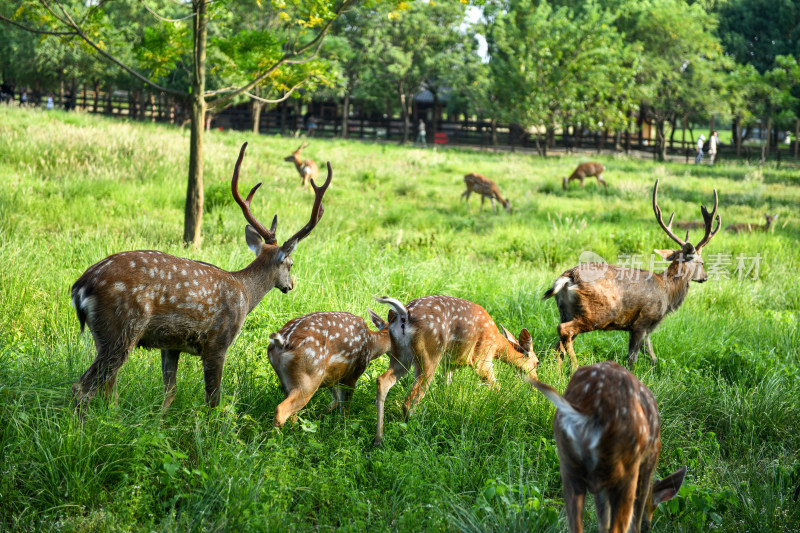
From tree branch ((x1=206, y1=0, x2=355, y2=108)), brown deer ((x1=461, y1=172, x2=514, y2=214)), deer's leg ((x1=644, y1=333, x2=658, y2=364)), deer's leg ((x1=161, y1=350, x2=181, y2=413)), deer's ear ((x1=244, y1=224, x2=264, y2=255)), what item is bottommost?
deer's leg ((x1=644, y1=333, x2=658, y2=364))

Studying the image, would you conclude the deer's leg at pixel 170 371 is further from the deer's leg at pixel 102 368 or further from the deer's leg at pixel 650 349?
the deer's leg at pixel 650 349

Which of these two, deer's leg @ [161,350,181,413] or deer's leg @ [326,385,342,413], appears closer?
deer's leg @ [161,350,181,413]

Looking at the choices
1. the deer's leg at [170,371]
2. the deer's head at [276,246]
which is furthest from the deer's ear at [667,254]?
the deer's leg at [170,371]

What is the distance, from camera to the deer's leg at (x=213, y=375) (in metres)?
4.37

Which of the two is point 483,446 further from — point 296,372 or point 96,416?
point 96,416

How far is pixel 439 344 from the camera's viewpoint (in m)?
4.94

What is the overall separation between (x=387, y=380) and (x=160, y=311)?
155 cm

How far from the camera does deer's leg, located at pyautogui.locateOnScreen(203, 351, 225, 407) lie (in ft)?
14.3

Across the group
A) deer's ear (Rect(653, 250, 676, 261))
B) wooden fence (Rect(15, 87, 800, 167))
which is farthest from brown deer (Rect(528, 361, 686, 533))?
wooden fence (Rect(15, 87, 800, 167))

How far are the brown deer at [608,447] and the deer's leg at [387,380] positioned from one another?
1671 mm

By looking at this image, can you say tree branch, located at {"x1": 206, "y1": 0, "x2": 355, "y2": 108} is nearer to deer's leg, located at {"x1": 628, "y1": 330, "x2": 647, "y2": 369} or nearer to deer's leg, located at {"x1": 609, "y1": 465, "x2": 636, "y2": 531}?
deer's leg, located at {"x1": 628, "y1": 330, "x2": 647, "y2": 369}

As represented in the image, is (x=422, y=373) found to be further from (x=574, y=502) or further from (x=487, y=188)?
(x=487, y=188)

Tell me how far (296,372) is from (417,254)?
16.2 feet

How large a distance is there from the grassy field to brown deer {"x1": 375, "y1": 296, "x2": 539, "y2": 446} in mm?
132
